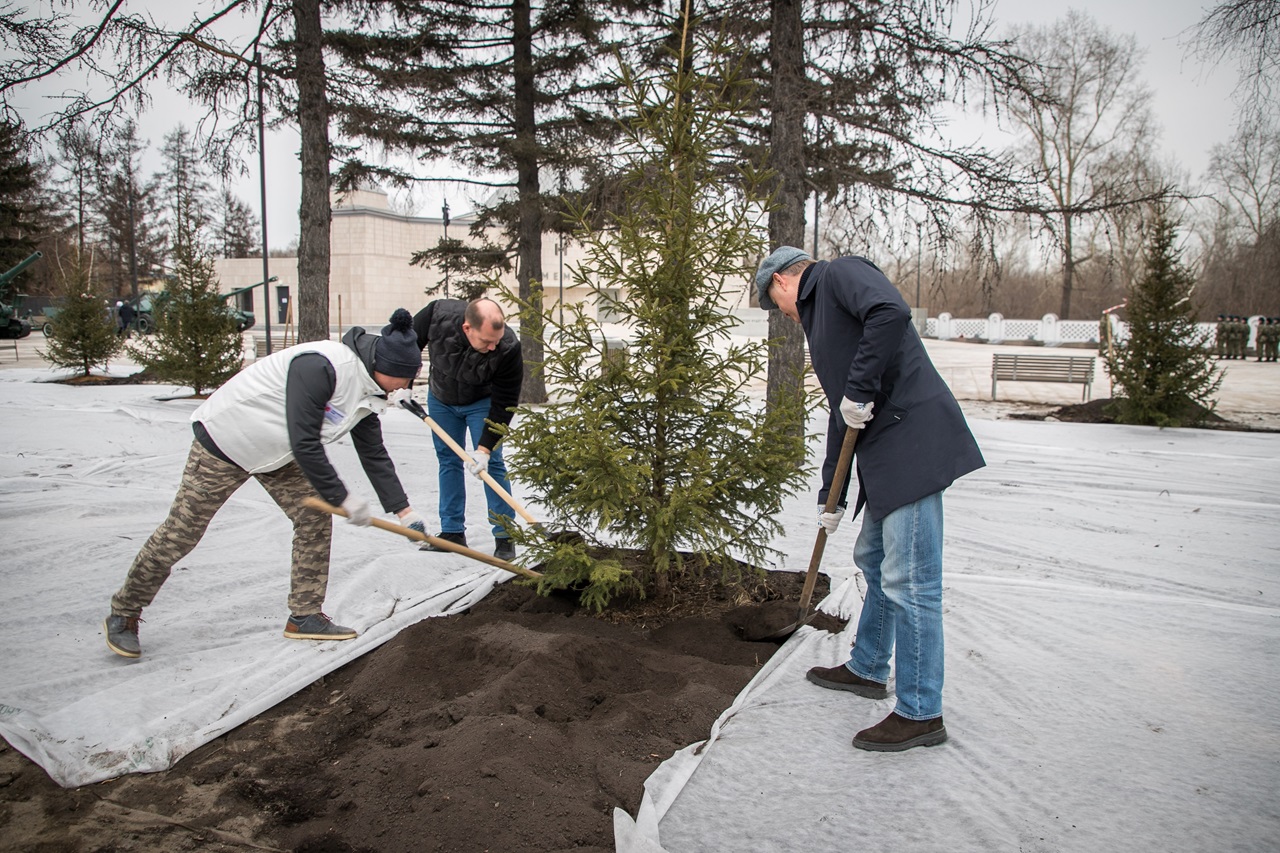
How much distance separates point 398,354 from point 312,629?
135 centimetres

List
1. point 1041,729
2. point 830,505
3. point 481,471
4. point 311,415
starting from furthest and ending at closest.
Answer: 1. point 481,471
2. point 311,415
3. point 830,505
4. point 1041,729

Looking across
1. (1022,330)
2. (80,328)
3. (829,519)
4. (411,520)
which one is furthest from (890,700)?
(1022,330)

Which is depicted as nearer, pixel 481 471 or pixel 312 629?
pixel 312 629

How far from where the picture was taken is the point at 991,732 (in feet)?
8.79

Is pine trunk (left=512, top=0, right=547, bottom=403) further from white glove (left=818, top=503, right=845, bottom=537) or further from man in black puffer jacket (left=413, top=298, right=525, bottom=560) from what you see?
white glove (left=818, top=503, right=845, bottom=537)

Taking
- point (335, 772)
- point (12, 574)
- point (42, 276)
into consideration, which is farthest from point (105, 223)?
point (335, 772)

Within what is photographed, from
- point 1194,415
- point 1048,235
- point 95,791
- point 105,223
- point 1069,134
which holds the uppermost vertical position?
point 1069,134

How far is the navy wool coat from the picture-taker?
2.60 meters

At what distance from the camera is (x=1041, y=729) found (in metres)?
2.70

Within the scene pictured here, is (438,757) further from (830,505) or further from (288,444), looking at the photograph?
(830,505)

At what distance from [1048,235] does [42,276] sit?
48.3 metres

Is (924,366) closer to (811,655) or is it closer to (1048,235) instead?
(811,655)

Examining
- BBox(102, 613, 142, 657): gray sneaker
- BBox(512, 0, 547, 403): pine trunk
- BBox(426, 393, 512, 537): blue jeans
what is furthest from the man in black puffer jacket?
BBox(512, 0, 547, 403): pine trunk

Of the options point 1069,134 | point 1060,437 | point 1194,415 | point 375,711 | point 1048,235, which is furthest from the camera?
point 1069,134
